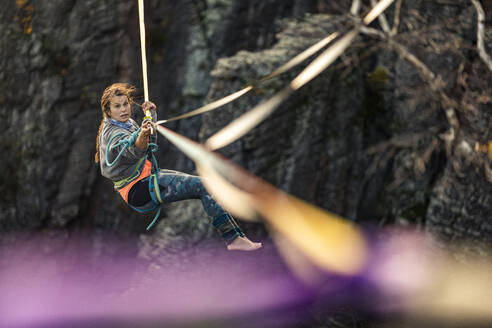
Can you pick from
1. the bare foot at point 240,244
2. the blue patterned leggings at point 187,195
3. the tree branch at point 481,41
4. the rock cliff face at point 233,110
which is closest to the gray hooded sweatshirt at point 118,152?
the blue patterned leggings at point 187,195

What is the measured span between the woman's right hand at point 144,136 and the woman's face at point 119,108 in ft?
1.22

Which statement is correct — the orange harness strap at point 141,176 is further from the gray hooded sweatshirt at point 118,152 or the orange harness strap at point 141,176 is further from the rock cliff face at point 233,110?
the rock cliff face at point 233,110

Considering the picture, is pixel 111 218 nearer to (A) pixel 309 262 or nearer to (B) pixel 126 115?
(A) pixel 309 262

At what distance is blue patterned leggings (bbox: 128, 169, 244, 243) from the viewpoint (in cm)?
386

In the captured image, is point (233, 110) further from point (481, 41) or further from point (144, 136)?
point (144, 136)

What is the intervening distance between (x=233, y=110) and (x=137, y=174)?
657 cm

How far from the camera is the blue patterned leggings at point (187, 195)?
3861 mm

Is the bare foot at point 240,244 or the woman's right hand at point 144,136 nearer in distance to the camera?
the woman's right hand at point 144,136

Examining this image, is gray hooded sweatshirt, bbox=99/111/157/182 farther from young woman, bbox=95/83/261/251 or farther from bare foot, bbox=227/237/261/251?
bare foot, bbox=227/237/261/251

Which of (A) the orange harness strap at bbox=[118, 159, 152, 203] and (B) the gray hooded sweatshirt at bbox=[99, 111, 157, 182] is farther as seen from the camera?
(A) the orange harness strap at bbox=[118, 159, 152, 203]

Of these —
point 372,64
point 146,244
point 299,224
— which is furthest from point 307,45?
point 146,244

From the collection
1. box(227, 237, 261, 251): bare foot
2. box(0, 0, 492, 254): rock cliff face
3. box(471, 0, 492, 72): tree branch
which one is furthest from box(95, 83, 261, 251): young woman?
box(0, 0, 492, 254): rock cliff face

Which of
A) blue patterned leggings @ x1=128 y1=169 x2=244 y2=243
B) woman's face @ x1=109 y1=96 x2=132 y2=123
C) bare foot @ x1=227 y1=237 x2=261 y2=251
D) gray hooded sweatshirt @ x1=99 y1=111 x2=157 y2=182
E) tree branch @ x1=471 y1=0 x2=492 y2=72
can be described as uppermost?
tree branch @ x1=471 y1=0 x2=492 y2=72

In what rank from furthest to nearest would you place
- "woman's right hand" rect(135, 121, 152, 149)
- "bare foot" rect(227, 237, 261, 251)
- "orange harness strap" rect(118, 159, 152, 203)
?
"orange harness strap" rect(118, 159, 152, 203), "bare foot" rect(227, 237, 261, 251), "woman's right hand" rect(135, 121, 152, 149)
